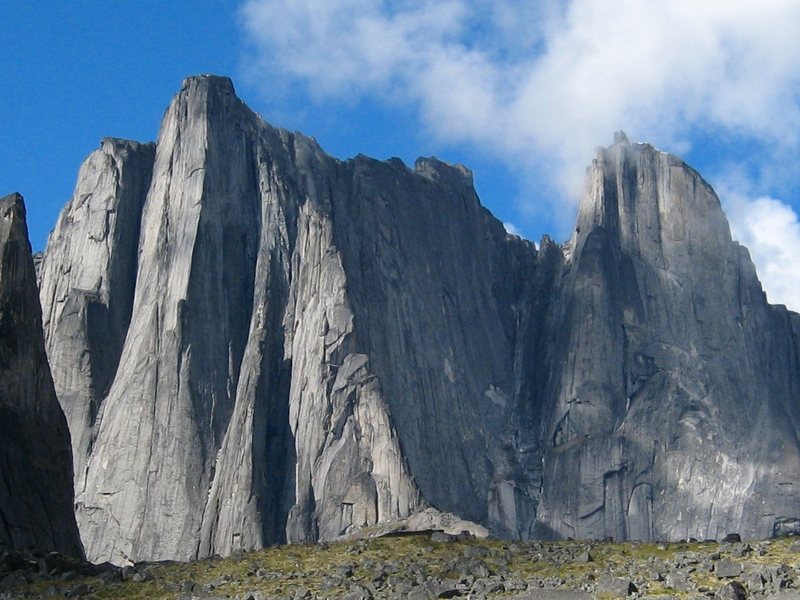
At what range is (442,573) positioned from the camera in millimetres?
59844

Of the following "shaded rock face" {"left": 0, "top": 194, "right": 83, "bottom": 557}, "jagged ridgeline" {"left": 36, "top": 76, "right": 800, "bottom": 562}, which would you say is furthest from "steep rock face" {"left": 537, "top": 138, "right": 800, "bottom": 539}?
"shaded rock face" {"left": 0, "top": 194, "right": 83, "bottom": 557}

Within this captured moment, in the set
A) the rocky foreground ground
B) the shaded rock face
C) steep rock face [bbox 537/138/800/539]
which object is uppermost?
steep rock face [bbox 537/138/800/539]

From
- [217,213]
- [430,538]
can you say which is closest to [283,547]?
[430,538]

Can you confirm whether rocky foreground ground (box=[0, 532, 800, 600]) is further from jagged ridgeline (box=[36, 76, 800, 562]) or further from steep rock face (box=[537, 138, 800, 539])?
steep rock face (box=[537, 138, 800, 539])

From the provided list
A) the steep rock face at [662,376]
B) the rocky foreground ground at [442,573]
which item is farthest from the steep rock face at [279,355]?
the rocky foreground ground at [442,573]

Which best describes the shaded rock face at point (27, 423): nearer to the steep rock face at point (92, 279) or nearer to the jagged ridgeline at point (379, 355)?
the jagged ridgeline at point (379, 355)

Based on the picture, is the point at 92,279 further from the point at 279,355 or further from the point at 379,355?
the point at 379,355

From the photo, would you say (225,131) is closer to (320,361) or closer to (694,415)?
(320,361)

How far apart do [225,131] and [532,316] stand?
3208 centimetres

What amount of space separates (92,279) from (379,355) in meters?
23.9

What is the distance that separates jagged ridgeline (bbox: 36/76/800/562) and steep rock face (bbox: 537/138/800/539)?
→ 0.20 metres

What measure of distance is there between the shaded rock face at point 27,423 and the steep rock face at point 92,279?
203ft

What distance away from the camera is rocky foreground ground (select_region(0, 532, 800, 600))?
2151 inches

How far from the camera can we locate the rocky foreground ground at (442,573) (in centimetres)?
5462
